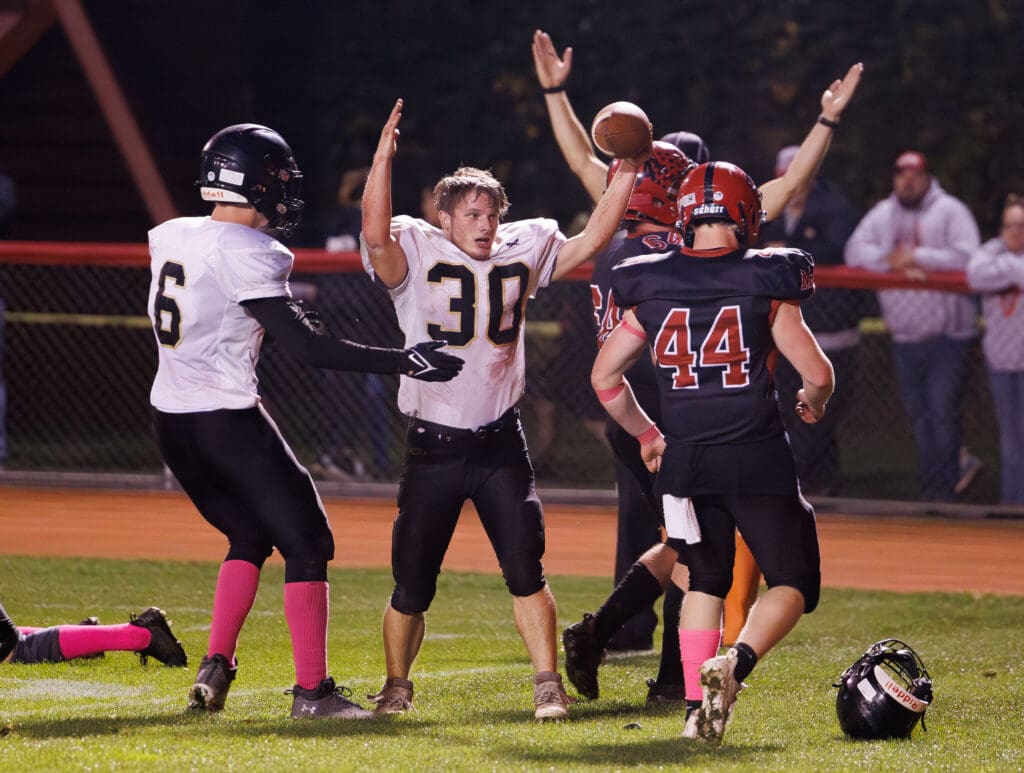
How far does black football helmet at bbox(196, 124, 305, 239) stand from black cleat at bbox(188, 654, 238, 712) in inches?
Result: 58.7

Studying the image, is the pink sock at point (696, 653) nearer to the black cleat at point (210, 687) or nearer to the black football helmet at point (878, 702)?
the black football helmet at point (878, 702)

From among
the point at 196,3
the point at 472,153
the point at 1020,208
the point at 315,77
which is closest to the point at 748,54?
the point at 472,153

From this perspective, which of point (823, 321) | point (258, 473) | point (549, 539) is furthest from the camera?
point (823, 321)

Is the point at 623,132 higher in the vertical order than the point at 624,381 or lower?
higher

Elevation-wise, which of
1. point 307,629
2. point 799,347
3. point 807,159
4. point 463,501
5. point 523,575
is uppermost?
point 807,159

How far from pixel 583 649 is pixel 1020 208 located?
6.38 meters

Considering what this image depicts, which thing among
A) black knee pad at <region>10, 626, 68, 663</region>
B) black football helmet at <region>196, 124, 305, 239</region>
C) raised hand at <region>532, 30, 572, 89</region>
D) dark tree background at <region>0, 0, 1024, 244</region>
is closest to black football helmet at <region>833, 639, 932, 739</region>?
black football helmet at <region>196, 124, 305, 239</region>

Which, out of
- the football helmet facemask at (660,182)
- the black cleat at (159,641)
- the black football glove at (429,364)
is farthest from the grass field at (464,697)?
the football helmet facemask at (660,182)

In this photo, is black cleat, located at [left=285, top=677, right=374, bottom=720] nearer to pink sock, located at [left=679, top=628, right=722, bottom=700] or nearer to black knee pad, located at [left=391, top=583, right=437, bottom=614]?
black knee pad, located at [left=391, top=583, right=437, bottom=614]

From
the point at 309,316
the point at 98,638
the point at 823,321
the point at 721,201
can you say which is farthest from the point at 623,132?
the point at 823,321

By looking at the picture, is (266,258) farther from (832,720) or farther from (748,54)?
(748,54)

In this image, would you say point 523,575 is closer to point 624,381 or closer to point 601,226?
point 624,381

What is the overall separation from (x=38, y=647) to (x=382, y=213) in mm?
2397

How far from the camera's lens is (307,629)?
19.1 feet
